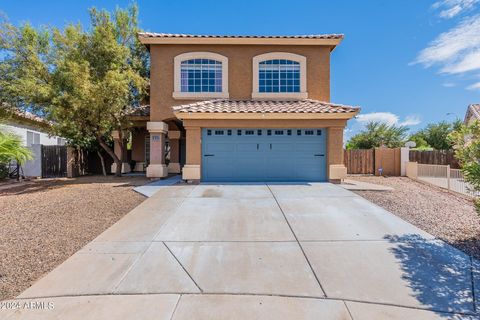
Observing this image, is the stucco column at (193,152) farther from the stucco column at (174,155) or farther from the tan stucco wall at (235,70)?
the stucco column at (174,155)

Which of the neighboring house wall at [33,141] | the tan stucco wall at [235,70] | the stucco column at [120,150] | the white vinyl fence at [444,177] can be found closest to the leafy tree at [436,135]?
the white vinyl fence at [444,177]

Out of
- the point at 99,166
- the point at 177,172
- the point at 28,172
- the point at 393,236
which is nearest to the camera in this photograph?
the point at 393,236

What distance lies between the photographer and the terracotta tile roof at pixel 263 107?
11.6m

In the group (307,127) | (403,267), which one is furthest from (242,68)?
(403,267)

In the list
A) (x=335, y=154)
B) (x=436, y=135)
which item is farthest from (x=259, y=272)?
(x=436, y=135)

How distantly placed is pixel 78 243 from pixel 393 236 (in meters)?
7.06

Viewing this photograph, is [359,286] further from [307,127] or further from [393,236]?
[307,127]

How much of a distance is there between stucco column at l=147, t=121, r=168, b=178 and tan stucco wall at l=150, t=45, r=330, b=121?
0.54 metres

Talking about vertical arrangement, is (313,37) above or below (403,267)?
above

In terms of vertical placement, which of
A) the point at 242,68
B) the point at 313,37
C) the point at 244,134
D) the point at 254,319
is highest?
the point at 313,37

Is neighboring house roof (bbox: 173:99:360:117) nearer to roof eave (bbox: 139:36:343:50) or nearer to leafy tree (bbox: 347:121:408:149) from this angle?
roof eave (bbox: 139:36:343:50)

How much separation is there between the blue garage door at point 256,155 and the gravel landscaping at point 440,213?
317 cm

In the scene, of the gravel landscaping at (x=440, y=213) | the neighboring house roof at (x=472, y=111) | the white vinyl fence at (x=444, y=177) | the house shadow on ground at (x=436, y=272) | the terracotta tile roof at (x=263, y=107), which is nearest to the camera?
the house shadow on ground at (x=436, y=272)

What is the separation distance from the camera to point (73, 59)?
13.7m
